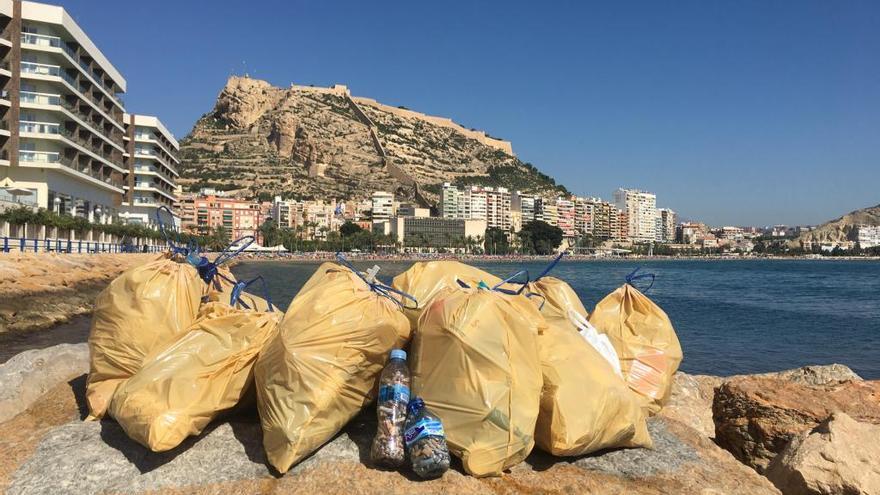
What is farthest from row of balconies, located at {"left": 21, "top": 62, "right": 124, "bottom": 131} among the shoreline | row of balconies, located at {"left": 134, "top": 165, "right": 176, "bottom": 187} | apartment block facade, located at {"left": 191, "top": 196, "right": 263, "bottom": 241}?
apartment block facade, located at {"left": 191, "top": 196, "right": 263, "bottom": 241}

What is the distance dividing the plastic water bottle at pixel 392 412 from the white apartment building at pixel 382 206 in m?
118

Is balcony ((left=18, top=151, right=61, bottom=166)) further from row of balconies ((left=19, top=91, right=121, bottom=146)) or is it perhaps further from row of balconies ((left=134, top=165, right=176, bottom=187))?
row of balconies ((left=134, top=165, right=176, bottom=187))

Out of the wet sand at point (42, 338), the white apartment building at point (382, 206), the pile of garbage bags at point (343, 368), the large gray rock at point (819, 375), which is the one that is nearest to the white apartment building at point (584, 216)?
the white apartment building at point (382, 206)

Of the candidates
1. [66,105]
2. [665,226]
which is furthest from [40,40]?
[665,226]

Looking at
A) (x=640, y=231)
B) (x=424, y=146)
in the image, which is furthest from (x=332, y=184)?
(x=640, y=231)

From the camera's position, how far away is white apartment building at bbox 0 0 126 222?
27891mm

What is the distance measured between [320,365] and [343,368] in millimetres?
118

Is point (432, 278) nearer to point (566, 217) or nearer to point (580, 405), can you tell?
point (580, 405)

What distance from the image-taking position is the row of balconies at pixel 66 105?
94.2ft

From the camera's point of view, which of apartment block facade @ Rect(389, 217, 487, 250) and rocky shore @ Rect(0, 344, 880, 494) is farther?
apartment block facade @ Rect(389, 217, 487, 250)

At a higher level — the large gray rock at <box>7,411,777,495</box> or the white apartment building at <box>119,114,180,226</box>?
the white apartment building at <box>119,114,180,226</box>

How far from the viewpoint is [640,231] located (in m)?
176

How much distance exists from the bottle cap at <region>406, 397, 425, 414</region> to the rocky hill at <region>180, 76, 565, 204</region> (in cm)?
12284

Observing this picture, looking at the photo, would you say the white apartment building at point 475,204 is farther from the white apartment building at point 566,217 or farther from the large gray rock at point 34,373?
the large gray rock at point 34,373
